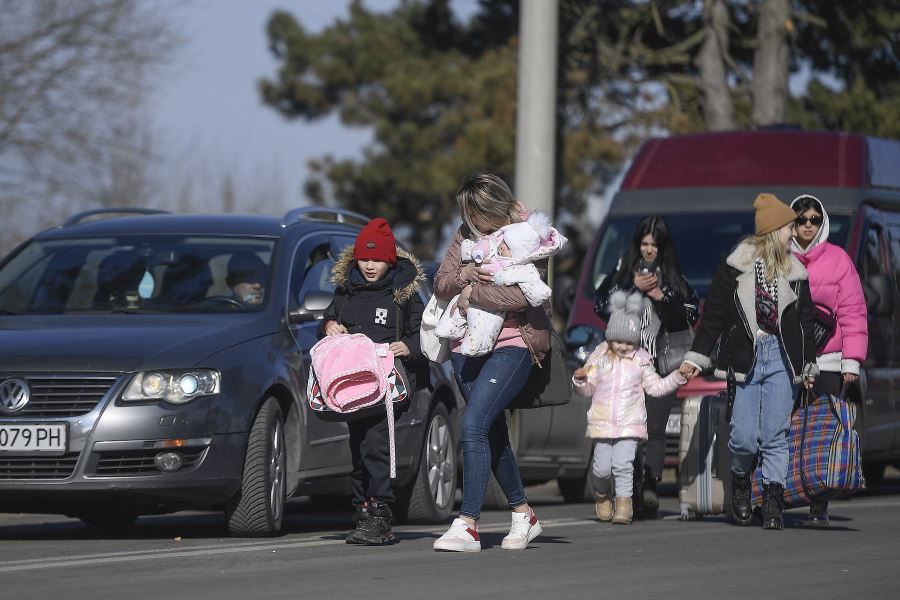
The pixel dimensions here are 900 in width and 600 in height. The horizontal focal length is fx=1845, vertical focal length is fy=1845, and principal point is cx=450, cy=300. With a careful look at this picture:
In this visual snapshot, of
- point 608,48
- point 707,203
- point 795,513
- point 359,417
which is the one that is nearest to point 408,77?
point 608,48

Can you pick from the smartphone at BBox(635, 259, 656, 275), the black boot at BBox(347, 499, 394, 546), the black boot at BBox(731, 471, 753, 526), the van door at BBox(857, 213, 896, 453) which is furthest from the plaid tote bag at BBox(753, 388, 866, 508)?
the van door at BBox(857, 213, 896, 453)

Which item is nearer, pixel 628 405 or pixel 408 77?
pixel 628 405

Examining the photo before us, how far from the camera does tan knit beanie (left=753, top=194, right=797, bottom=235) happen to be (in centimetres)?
1028

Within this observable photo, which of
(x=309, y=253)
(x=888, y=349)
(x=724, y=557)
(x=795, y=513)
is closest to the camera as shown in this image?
(x=724, y=557)

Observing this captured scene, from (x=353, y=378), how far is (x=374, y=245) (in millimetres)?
703

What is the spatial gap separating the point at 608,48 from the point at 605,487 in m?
17.5

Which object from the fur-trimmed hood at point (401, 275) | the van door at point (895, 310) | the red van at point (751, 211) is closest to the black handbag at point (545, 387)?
the fur-trimmed hood at point (401, 275)

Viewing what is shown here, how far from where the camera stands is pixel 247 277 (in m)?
10.2

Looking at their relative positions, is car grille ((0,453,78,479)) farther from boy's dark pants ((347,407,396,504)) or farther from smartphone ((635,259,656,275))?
smartphone ((635,259,656,275))

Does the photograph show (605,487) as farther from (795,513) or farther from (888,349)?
(888,349)

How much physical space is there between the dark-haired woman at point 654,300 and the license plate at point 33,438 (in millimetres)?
3810

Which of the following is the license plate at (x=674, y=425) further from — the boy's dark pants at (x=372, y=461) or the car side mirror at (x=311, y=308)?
the boy's dark pants at (x=372, y=461)

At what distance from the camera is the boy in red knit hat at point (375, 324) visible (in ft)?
29.8

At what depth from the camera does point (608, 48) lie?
2769 centimetres
